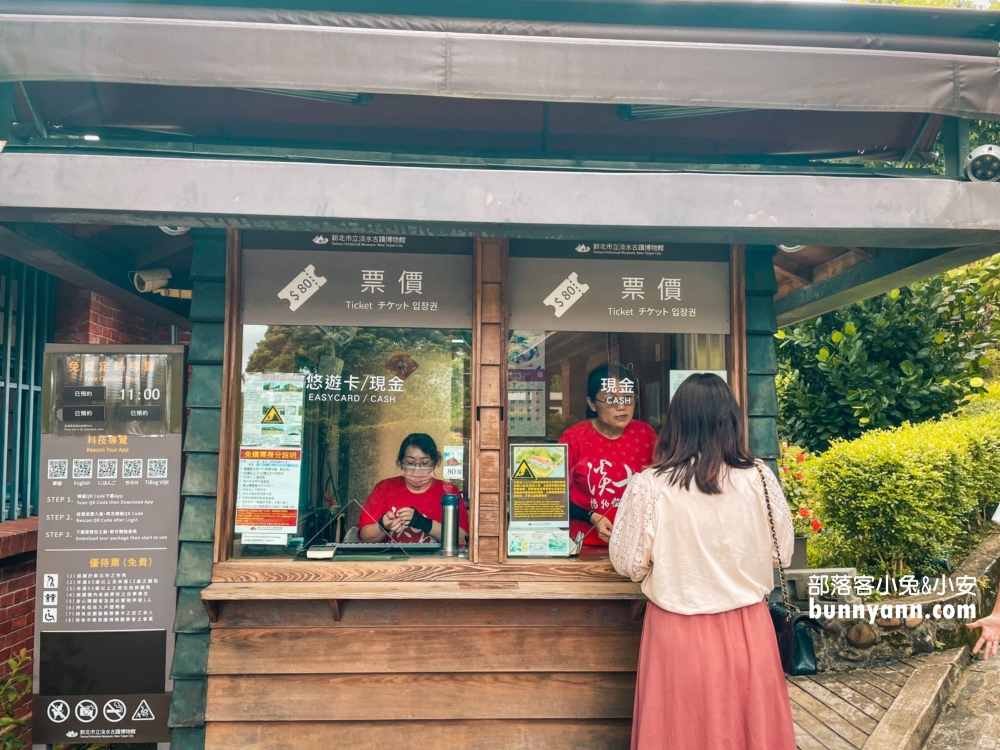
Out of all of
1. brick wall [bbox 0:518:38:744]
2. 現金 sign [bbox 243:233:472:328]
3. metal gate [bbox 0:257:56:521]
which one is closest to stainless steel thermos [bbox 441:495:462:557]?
現金 sign [bbox 243:233:472:328]

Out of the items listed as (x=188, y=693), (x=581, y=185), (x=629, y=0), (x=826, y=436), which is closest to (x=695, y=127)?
(x=629, y=0)

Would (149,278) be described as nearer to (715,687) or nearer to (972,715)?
(715,687)

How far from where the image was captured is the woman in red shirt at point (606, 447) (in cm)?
365

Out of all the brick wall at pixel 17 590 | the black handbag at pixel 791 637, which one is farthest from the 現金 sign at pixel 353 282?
the brick wall at pixel 17 590

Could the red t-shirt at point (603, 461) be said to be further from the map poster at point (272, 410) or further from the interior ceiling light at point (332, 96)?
the interior ceiling light at point (332, 96)

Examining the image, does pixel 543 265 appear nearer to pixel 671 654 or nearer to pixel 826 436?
pixel 671 654

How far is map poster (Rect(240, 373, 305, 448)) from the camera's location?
133 inches

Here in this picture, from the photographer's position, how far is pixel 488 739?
3.22m

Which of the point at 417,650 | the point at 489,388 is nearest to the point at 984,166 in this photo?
the point at 489,388

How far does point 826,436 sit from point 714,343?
5318mm

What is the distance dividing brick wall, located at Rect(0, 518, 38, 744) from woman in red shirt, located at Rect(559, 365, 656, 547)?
10.5 feet

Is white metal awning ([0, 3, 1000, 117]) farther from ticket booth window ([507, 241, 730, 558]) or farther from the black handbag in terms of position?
the black handbag

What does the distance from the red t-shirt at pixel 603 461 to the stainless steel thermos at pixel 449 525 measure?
595 millimetres

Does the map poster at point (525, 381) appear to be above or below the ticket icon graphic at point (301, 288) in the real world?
below
